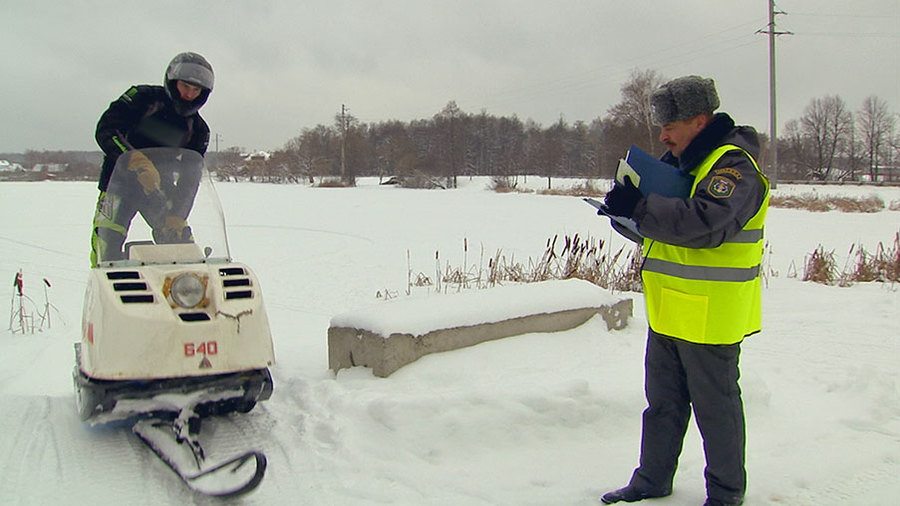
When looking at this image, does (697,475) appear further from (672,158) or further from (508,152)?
(508,152)

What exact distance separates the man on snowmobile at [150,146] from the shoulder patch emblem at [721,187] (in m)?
3.16

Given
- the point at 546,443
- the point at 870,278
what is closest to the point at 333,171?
the point at 870,278

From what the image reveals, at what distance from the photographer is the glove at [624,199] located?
271cm

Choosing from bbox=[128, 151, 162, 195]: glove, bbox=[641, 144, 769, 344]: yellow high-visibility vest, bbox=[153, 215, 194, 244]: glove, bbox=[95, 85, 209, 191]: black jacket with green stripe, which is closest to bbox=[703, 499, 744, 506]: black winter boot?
bbox=[641, 144, 769, 344]: yellow high-visibility vest

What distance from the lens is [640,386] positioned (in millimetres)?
4109

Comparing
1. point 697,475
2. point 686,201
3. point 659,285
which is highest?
point 686,201

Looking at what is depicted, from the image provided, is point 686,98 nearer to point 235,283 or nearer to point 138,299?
point 235,283

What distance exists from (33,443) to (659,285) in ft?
11.7

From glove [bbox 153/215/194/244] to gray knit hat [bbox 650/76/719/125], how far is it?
2.99 m

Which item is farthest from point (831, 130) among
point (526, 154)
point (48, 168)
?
Result: point (48, 168)

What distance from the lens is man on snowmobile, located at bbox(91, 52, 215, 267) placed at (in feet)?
13.3

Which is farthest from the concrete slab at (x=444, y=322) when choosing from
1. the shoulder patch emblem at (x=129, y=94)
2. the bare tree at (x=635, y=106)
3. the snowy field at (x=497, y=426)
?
the bare tree at (x=635, y=106)

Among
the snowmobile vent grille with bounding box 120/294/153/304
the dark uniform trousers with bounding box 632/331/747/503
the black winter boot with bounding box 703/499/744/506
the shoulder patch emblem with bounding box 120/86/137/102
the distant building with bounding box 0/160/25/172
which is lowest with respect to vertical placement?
the black winter boot with bounding box 703/499/744/506

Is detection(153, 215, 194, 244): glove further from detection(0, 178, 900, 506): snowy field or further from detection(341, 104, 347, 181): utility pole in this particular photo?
detection(341, 104, 347, 181): utility pole
